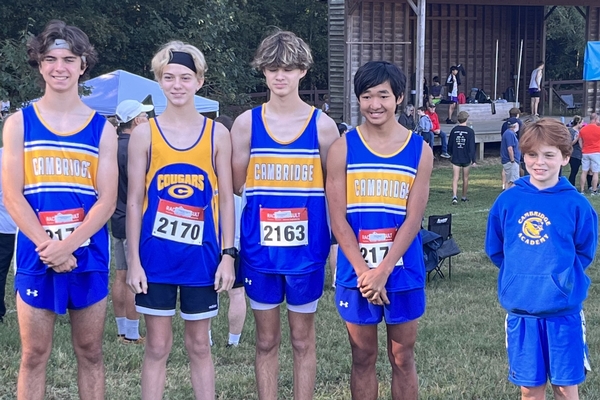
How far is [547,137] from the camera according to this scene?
4.02 metres

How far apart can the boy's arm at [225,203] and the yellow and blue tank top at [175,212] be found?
0.17 ft

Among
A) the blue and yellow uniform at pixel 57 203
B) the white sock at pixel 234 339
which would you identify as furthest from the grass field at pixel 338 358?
the blue and yellow uniform at pixel 57 203

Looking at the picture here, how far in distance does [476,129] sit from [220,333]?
1758 centimetres

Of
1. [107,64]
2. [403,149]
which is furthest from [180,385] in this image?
[107,64]

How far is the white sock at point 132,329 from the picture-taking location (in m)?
6.25

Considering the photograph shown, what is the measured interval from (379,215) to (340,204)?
203mm

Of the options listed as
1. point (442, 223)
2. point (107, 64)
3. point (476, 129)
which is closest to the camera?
point (442, 223)

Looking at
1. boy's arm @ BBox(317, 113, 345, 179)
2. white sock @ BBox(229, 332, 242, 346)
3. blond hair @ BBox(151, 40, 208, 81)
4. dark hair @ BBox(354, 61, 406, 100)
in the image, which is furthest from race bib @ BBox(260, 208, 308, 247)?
white sock @ BBox(229, 332, 242, 346)

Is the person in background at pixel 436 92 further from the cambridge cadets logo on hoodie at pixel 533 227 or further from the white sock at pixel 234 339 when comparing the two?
the cambridge cadets logo on hoodie at pixel 533 227

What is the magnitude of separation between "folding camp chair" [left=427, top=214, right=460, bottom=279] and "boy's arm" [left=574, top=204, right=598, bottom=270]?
5.11 meters

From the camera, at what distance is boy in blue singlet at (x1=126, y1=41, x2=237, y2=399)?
13.3ft

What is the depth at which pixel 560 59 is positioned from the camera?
42406 mm

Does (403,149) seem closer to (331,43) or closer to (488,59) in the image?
(331,43)

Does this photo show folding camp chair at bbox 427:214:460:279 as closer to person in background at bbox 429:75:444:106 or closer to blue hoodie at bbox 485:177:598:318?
blue hoodie at bbox 485:177:598:318
